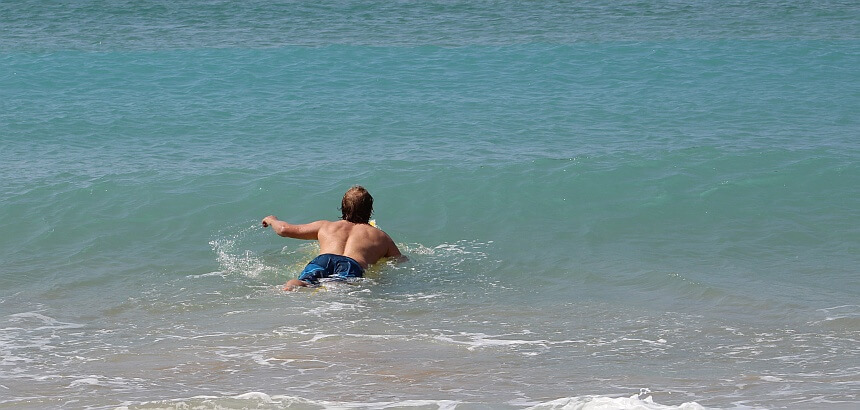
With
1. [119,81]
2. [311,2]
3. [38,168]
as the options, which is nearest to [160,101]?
[119,81]

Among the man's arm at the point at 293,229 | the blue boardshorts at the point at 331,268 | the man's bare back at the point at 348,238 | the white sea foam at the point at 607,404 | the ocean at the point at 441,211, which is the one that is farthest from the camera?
the man's arm at the point at 293,229

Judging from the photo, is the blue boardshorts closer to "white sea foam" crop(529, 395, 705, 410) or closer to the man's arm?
the man's arm

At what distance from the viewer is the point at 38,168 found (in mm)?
Result: 12000

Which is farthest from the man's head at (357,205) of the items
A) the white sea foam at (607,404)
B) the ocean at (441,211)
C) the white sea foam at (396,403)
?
the white sea foam at (607,404)

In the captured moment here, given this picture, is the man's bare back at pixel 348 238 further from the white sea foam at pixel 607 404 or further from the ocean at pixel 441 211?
the white sea foam at pixel 607 404

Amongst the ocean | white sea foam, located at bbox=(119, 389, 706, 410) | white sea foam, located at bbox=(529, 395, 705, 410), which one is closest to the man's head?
the ocean

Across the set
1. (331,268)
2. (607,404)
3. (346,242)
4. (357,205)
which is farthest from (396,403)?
(357,205)

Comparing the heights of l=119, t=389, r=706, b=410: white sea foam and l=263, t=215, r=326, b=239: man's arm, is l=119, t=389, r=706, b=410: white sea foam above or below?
below

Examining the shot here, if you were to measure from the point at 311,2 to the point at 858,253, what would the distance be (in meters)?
16.2

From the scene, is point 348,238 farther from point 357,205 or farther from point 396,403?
point 396,403

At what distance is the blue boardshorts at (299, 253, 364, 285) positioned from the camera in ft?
26.4

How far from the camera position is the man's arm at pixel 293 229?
27.9 feet

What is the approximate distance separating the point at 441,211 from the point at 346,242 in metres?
2.29

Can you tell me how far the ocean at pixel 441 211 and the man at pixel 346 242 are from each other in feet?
0.50
